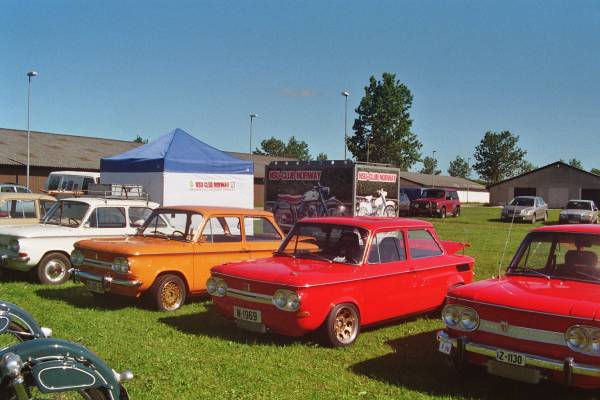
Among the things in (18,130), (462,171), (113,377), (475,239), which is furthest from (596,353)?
(462,171)

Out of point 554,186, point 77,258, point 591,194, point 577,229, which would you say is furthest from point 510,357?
point 554,186

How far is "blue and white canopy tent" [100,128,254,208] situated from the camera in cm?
1500

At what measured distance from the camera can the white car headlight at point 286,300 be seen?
20.3 feet

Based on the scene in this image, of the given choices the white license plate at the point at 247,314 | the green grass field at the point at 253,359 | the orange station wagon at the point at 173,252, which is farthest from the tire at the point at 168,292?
the white license plate at the point at 247,314

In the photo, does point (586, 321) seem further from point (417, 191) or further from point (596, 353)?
point (417, 191)

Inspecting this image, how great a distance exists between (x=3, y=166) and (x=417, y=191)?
28925 mm

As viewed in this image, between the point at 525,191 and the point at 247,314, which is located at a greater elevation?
the point at 525,191

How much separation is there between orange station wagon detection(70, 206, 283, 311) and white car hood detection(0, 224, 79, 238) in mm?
1489

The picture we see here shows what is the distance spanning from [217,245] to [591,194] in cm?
5884

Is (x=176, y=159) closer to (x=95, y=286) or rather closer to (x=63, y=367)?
(x=95, y=286)

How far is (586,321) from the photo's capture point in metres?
4.50

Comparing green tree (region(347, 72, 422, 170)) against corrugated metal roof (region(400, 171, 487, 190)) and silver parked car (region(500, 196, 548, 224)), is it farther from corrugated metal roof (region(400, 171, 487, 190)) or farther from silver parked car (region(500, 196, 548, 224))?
silver parked car (region(500, 196, 548, 224))

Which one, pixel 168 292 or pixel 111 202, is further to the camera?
pixel 111 202

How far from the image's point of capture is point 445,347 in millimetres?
5227
